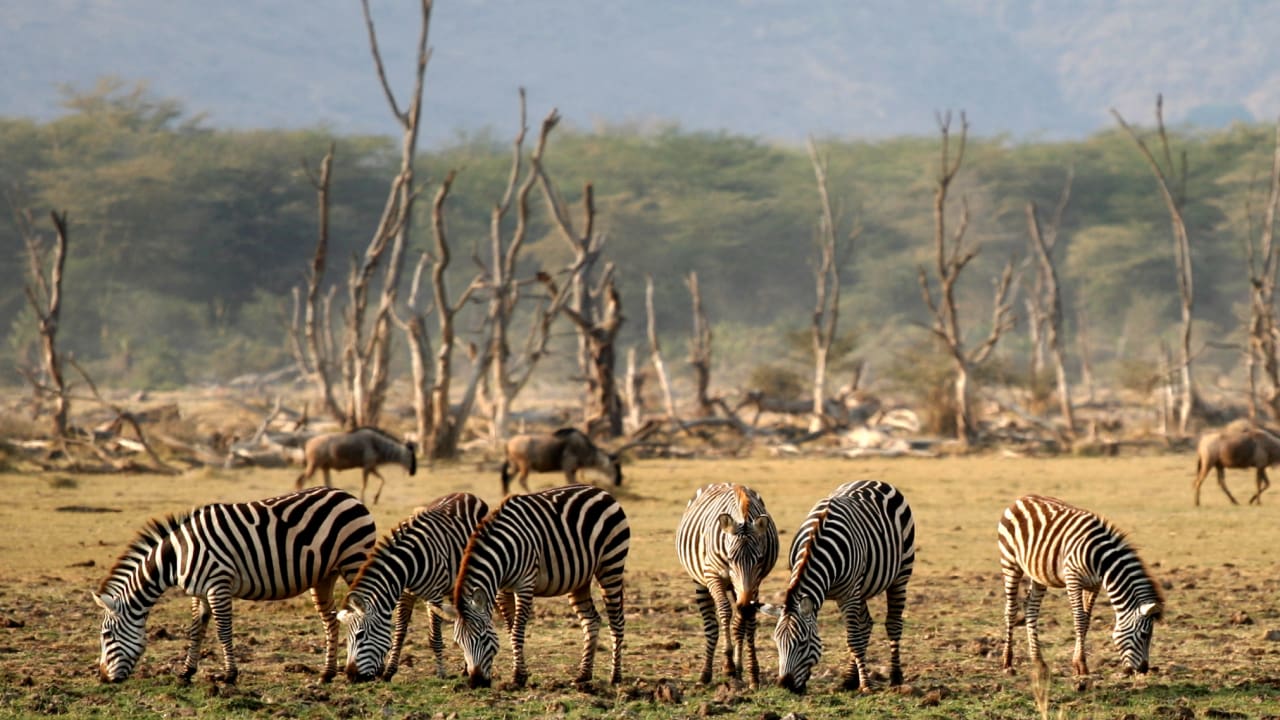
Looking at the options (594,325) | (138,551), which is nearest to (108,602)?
(138,551)

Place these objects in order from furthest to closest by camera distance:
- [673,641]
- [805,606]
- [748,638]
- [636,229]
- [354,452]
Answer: [636,229], [354,452], [673,641], [748,638], [805,606]

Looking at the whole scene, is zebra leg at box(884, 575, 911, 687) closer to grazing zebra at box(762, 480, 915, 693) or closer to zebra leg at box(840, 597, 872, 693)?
grazing zebra at box(762, 480, 915, 693)

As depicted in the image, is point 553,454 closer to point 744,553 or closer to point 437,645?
point 437,645

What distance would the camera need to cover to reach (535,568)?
29.1ft

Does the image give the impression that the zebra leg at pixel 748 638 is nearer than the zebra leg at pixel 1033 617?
Yes

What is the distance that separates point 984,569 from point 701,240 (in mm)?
45280

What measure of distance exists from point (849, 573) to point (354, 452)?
1161 centimetres

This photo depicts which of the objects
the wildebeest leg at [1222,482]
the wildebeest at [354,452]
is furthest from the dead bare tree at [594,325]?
the wildebeest leg at [1222,482]

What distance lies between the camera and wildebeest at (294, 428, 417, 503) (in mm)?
19328

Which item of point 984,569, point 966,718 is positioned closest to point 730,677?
point 966,718

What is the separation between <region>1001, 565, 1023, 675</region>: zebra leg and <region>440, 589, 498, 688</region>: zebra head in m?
3.14

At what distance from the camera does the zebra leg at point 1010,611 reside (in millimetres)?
9562

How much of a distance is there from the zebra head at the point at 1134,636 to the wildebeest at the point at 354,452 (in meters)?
11.7

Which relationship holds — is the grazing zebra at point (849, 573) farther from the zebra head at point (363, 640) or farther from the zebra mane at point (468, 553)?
the zebra head at point (363, 640)
